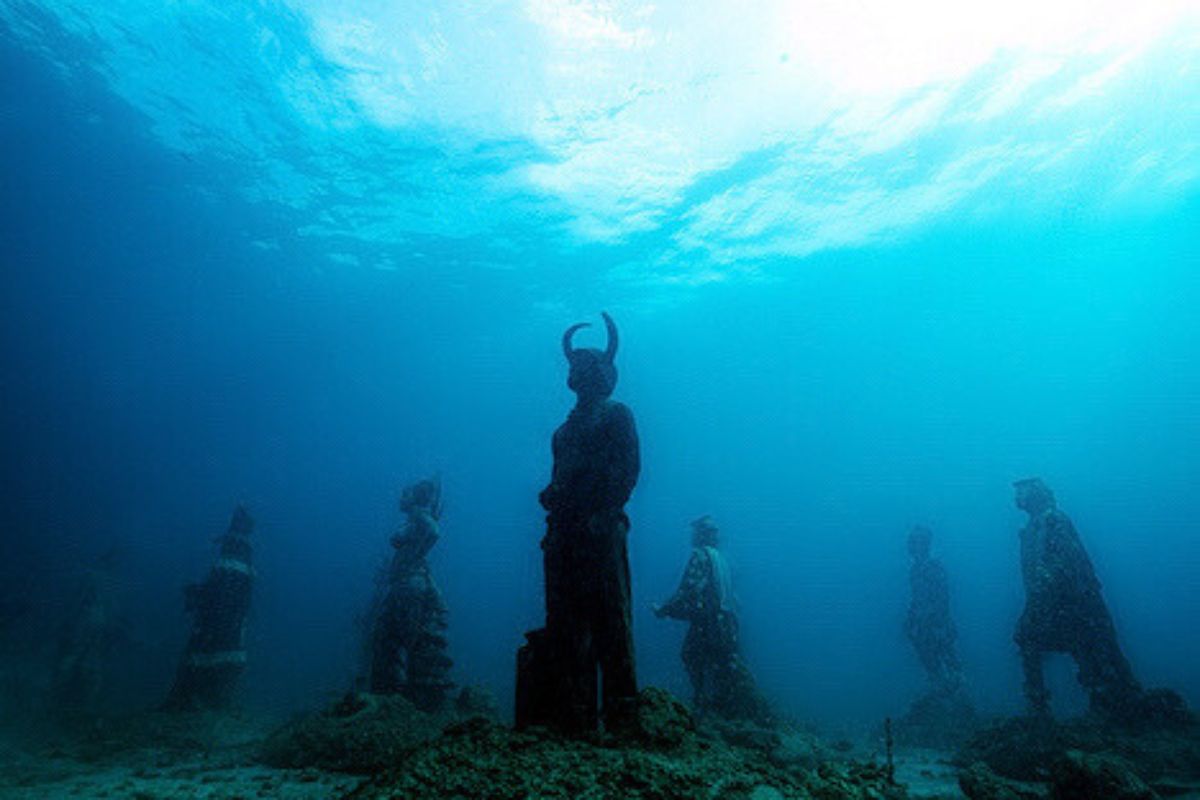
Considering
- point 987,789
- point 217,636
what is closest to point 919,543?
point 987,789

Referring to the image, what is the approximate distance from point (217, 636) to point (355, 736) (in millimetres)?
8309

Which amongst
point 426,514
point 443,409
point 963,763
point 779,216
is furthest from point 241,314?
point 963,763

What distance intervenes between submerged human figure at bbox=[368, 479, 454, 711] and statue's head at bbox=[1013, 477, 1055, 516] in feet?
40.5

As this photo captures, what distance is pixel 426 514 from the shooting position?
13.0 metres

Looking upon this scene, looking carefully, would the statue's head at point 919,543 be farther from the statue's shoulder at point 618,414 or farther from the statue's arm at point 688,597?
the statue's shoulder at point 618,414

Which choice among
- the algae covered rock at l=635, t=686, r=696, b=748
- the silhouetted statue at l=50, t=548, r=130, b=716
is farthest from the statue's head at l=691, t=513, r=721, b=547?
the silhouetted statue at l=50, t=548, r=130, b=716

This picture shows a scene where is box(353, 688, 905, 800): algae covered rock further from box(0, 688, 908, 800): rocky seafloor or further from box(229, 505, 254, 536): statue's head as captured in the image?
box(229, 505, 254, 536): statue's head

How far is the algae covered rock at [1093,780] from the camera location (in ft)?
17.0

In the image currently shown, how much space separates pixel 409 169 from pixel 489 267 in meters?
14.8

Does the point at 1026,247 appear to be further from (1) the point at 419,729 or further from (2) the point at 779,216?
(1) the point at 419,729

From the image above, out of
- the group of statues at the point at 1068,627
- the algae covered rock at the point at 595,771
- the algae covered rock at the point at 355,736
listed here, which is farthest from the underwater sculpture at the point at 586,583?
the group of statues at the point at 1068,627

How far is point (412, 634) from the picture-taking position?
11.4 meters

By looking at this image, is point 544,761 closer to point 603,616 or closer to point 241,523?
point 603,616

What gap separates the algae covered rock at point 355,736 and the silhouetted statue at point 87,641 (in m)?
10.8
